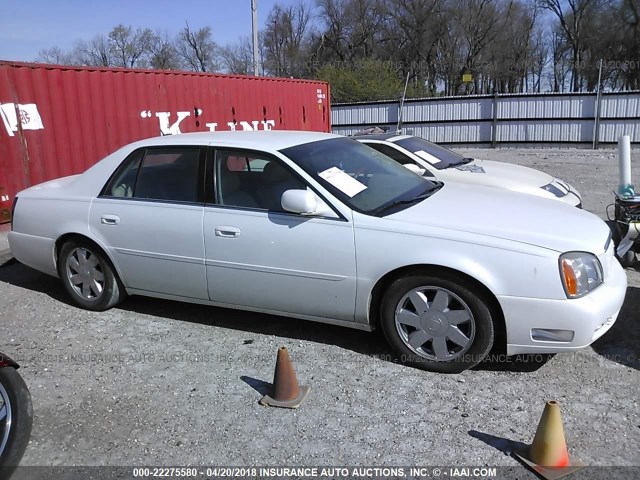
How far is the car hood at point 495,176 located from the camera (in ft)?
23.1

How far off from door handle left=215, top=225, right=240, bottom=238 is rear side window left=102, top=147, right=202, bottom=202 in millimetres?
365

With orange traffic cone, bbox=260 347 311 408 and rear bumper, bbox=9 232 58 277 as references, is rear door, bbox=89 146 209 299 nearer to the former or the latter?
rear bumper, bbox=9 232 58 277

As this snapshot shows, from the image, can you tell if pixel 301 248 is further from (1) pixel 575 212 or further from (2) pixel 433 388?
(1) pixel 575 212

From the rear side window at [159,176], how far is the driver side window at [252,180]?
0.21m

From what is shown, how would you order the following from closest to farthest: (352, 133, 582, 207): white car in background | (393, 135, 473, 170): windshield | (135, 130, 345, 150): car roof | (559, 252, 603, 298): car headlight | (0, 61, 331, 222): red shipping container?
(559, 252, 603, 298): car headlight < (135, 130, 345, 150): car roof < (352, 133, 582, 207): white car in background < (393, 135, 473, 170): windshield < (0, 61, 331, 222): red shipping container

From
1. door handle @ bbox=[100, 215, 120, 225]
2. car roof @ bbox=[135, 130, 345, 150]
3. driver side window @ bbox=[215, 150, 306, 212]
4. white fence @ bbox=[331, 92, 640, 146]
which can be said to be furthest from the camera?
white fence @ bbox=[331, 92, 640, 146]

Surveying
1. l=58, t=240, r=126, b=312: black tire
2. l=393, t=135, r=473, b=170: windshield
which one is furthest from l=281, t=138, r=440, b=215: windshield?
l=393, t=135, r=473, b=170: windshield

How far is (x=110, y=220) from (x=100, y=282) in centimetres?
62

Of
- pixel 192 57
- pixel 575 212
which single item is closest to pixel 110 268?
pixel 575 212

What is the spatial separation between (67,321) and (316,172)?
8.33 ft

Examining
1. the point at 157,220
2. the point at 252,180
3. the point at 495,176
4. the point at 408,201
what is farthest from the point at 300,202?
the point at 495,176

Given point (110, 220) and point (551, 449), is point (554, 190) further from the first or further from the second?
point (110, 220)

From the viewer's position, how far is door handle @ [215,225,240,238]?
408 centimetres

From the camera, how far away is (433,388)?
11.5 feet
